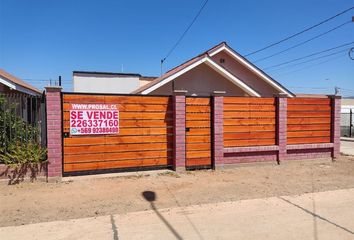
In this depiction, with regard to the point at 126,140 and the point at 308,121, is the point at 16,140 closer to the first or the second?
the point at 126,140

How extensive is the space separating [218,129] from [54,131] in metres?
4.27

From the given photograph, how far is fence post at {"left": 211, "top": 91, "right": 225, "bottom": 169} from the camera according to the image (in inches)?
354

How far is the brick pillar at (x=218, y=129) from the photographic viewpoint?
355 inches

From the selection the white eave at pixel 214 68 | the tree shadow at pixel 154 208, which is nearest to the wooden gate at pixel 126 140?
the tree shadow at pixel 154 208

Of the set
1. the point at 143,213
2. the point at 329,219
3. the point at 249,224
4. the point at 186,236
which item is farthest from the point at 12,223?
the point at 329,219

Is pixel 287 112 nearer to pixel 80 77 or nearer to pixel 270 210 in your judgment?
pixel 270 210

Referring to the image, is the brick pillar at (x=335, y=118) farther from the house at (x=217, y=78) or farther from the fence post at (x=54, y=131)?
the fence post at (x=54, y=131)

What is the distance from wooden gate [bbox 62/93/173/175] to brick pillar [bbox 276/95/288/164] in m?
3.36

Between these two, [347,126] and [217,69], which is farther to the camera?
[347,126]

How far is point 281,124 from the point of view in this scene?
32.2 ft

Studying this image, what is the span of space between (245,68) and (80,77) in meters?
12.0

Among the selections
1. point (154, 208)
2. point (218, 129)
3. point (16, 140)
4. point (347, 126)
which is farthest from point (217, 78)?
point (347, 126)

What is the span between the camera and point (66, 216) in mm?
5359

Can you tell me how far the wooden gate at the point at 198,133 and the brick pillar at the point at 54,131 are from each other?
3.29m
